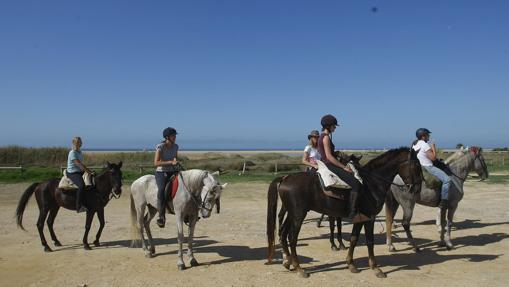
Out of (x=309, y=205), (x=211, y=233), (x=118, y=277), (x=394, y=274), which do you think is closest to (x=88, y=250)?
(x=118, y=277)

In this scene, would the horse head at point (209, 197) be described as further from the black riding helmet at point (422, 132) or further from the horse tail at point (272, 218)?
the black riding helmet at point (422, 132)

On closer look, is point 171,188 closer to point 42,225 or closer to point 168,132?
point 168,132

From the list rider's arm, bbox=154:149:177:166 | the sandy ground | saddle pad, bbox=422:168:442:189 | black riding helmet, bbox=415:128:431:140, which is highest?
black riding helmet, bbox=415:128:431:140

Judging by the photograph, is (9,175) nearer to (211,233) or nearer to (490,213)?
(211,233)

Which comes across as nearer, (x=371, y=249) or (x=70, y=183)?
(x=371, y=249)

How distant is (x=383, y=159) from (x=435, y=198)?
8.69 feet

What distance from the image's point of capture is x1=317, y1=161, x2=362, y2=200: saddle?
6.88 metres

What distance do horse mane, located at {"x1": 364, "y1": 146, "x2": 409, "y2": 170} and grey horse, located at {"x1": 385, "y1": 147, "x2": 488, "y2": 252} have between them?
132cm

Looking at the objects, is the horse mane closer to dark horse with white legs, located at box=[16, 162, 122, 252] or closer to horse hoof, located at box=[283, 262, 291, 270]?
horse hoof, located at box=[283, 262, 291, 270]

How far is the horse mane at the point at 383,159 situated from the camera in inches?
295

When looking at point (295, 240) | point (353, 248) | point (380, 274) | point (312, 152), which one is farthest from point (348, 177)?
point (312, 152)

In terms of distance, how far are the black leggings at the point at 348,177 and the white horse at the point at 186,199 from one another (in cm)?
213

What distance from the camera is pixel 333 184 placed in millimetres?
6855

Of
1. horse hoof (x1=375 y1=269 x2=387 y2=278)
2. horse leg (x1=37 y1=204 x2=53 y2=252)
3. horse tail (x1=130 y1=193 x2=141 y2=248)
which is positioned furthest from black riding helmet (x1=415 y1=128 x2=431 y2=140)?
horse leg (x1=37 y1=204 x2=53 y2=252)
